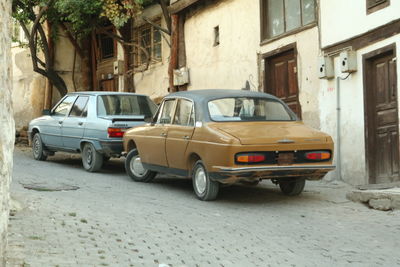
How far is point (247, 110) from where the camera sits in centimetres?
991

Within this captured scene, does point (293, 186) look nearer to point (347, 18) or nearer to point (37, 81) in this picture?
point (347, 18)

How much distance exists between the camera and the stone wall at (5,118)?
3.70 m

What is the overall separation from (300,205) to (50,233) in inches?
160

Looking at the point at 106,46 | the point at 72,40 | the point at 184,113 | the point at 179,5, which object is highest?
the point at 72,40

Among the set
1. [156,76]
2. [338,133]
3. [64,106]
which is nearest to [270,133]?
[338,133]

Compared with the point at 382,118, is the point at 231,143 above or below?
below

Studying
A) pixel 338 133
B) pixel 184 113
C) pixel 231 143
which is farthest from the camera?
pixel 338 133

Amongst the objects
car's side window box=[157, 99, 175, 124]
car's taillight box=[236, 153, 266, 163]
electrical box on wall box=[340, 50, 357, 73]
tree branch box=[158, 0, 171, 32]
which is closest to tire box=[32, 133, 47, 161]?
car's side window box=[157, 99, 175, 124]

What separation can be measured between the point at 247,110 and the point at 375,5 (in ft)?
11.1

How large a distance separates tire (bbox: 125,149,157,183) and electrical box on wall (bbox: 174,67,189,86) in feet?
24.0

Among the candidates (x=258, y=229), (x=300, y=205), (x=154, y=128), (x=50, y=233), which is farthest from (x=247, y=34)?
(x=50, y=233)

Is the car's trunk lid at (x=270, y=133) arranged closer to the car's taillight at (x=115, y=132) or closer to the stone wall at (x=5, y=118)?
the car's taillight at (x=115, y=132)

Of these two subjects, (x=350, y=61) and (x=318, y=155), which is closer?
(x=318, y=155)

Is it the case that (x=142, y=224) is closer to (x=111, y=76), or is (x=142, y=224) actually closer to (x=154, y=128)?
(x=154, y=128)
